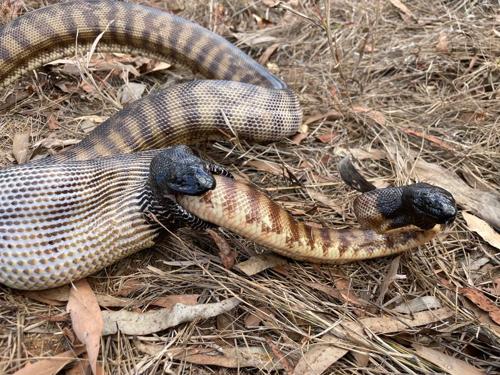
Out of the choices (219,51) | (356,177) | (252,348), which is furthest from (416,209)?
(219,51)

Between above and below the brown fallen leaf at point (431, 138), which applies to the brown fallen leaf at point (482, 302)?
below

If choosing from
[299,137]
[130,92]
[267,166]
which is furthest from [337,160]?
[130,92]

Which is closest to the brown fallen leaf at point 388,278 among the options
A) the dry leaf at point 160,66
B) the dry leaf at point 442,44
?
the dry leaf at point 442,44

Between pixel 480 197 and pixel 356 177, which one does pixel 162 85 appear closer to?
pixel 356 177

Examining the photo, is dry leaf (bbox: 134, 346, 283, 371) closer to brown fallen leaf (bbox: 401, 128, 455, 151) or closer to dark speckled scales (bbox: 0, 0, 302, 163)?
dark speckled scales (bbox: 0, 0, 302, 163)

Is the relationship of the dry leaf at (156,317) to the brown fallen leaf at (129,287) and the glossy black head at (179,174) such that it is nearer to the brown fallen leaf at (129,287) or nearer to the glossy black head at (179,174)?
the brown fallen leaf at (129,287)

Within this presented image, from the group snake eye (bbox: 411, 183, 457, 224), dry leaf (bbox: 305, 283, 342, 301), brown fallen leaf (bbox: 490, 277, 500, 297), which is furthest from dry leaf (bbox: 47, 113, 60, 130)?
brown fallen leaf (bbox: 490, 277, 500, 297)
